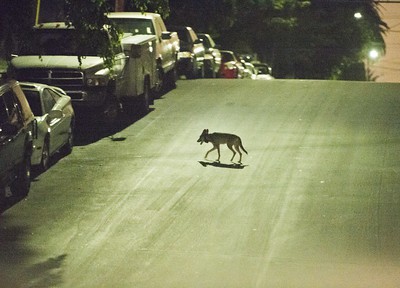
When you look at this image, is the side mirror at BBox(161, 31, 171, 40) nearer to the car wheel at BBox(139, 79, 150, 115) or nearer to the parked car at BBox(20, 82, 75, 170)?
the car wheel at BBox(139, 79, 150, 115)

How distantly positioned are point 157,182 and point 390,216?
409 centimetres

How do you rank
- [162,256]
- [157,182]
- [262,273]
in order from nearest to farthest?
[262,273] → [162,256] → [157,182]

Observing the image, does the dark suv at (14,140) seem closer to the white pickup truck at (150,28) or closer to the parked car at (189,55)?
the white pickup truck at (150,28)

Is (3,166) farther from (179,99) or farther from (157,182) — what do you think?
(179,99)

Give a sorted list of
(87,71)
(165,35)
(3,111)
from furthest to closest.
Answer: (165,35)
(87,71)
(3,111)

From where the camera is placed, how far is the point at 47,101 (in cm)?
1931

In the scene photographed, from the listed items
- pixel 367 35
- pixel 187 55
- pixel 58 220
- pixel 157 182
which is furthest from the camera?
pixel 367 35

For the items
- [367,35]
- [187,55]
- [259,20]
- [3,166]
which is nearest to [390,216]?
[3,166]

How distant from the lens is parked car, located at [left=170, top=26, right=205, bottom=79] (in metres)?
34.9

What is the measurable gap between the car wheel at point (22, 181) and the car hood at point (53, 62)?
658 centimetres

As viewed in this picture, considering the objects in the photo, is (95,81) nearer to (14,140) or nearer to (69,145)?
(69,145)

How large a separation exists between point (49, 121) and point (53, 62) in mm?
4614

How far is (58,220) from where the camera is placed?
1492cm

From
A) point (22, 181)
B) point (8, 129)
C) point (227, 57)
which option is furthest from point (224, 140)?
point (227, 57)
